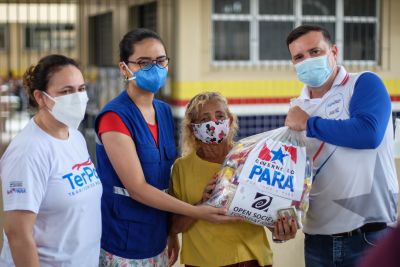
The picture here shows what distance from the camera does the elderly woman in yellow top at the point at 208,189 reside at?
2680 millimetres

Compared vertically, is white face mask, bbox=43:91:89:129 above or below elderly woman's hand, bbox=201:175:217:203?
above

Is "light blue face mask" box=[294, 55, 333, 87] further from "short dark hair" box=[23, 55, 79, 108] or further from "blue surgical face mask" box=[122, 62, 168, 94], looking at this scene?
"short dark hair" box=[23, 55, 79, 108]

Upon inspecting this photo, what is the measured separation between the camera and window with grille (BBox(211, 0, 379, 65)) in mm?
10852

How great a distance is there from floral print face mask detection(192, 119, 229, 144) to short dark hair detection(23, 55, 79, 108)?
566 mm

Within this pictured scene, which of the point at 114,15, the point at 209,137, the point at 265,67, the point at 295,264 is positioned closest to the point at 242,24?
the point at 265,67

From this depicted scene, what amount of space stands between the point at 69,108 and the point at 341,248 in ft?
3.82

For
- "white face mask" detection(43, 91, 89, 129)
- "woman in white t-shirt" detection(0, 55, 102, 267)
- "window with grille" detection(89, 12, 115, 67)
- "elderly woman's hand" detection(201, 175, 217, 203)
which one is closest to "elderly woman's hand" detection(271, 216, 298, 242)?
"elderly woman's hand" detection(201, 175, 217, 203)

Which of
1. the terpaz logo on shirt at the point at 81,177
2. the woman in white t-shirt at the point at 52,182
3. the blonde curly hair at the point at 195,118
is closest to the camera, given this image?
the woman in white t-shirt at the point at 52,182

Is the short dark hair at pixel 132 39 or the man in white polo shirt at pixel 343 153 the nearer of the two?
the man in white polo shirt at pixel 343 153

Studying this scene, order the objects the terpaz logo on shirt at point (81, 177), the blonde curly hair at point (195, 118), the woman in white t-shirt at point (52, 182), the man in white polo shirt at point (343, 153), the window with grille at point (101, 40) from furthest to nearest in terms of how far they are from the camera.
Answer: the window with grille at point (101, 40), the blonde curly hair at point (195, 118), the man in white polo shirt at point (343, 153), the terpaz logo on shirt at point (81, 177), the woman in white t-shirt at point (52, 182)

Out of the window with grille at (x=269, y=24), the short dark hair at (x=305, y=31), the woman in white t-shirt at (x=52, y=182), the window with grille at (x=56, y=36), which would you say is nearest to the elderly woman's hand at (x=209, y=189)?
the woman in white t-shirt at (x=52, y=182)

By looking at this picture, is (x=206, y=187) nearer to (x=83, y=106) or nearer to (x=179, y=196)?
(x=179, y=196)

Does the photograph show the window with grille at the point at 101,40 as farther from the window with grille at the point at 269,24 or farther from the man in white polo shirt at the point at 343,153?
the man in white polo shirt at the point at 343,153

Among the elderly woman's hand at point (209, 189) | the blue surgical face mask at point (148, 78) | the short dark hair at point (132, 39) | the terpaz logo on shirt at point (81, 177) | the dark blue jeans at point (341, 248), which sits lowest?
the dark blue jeans at point (341, 248)
